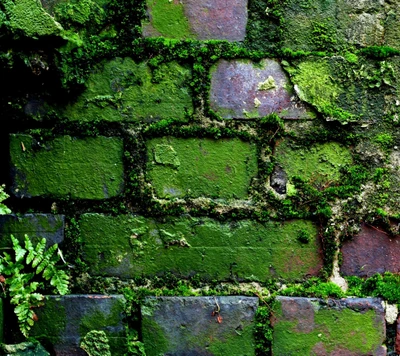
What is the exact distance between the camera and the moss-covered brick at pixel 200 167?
60.1 inches

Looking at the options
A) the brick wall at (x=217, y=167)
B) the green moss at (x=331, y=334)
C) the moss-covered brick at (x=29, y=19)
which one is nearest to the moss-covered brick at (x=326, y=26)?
the brick wall at (x=217, y=167)

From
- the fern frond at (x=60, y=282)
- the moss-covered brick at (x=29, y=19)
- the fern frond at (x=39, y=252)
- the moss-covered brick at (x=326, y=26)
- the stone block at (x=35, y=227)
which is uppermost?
the moss-covered brick at (x=326, y=26)

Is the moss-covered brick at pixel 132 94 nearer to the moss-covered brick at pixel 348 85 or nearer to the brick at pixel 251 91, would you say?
the brick at pixel 251 91

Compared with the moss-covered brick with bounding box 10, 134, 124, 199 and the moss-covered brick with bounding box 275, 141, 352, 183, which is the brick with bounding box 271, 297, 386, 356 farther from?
the moss-covered brick with bounding box 10, 134, 124, 199

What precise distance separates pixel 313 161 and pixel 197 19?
0.58 meters

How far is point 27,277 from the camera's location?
4.69ft

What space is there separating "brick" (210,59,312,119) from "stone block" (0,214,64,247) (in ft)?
1.99

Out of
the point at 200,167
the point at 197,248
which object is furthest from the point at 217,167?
the point at 197,248

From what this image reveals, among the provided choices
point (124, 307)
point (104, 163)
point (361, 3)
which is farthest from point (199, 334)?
point (361, 3)

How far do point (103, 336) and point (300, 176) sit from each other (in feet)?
2.51

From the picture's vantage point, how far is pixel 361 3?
1.57 metres

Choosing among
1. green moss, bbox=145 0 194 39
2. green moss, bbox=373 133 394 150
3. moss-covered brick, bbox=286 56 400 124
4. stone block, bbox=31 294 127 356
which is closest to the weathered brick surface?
green moss, bbox=373 133 394 150

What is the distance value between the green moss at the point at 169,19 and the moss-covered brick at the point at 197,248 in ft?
1.92

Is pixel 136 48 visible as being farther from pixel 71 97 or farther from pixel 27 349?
pixel 27 349
